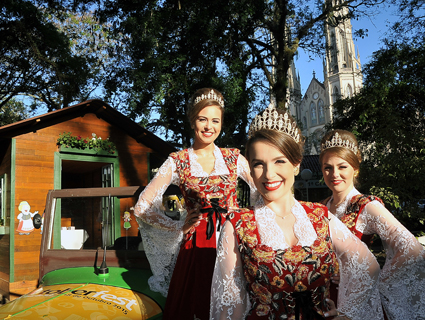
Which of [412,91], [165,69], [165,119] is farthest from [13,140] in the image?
[412,91]

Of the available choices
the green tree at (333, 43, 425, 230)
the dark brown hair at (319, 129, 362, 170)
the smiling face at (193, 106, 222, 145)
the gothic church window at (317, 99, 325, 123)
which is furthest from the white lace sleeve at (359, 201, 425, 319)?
the gothic church window at (317, 99, 325, 123)

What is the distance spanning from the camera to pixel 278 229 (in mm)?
1472

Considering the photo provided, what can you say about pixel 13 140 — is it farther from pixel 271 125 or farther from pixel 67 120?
pixel 271 125

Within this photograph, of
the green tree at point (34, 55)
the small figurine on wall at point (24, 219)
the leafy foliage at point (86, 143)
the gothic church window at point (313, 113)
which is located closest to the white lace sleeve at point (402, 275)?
the small figurine on wall at point (24, 219)

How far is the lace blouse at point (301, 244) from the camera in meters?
1.41

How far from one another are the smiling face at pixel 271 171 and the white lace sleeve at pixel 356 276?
293 millimetres

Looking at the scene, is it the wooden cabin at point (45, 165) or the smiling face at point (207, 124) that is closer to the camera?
Answer: the smiling face at point (207, 124)

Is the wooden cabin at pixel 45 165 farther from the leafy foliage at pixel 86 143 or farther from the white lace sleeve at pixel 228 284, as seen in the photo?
the white lace sleeve at pixel 228 284

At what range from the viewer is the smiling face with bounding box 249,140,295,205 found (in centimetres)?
150

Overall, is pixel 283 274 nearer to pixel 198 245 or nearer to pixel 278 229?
pixel 278 229

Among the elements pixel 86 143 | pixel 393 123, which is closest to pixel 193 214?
pixel 86 143

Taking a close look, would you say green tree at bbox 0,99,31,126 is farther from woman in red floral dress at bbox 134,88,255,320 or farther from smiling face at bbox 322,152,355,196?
smiling face at bbox 322,152,355,196

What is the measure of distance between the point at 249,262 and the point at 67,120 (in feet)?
23.1

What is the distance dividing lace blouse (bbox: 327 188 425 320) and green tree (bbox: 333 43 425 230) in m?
5.93
